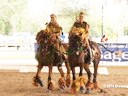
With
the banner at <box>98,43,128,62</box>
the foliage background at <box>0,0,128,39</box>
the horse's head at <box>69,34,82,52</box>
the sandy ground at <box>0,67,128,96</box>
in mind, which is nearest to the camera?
the horse's head at <box>69,34,82,52</box>

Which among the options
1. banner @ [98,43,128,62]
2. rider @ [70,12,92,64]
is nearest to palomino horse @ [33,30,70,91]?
rider @ [70,12,92,64]

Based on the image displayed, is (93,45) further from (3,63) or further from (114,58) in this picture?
(3,63)

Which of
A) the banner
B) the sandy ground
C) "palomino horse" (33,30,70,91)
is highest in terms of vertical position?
"palomino horse" (33,30,70,91)

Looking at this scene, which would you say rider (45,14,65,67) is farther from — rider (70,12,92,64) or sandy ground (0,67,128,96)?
sandy ground (0,67,128,96)

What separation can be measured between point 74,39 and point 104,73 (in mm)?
8864

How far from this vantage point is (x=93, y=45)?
556 inches

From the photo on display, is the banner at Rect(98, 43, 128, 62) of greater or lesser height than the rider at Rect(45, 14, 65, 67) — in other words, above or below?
below

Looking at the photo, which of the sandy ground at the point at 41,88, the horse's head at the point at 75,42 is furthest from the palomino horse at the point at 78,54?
the sandy ground at the point at 41,88

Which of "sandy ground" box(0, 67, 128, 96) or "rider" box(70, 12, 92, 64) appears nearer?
"rider" box(70, 12, 92, 64)

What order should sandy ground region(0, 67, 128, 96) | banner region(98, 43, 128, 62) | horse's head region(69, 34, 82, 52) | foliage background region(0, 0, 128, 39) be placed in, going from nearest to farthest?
horse's head region(69, 34, 82, 52) → sandy ground region(0, 67, 128, 96) → banner region(98, 43, 128, 62) → foliage background region(0, 0, 128, 39)

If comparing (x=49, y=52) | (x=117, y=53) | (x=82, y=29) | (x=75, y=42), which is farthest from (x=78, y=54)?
(x=117, y=53)

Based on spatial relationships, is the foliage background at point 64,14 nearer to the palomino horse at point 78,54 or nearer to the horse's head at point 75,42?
the palomino horse at point 78,54


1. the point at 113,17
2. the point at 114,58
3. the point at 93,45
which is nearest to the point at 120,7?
the point at 113,17

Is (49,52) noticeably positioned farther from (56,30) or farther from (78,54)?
(78,54)
